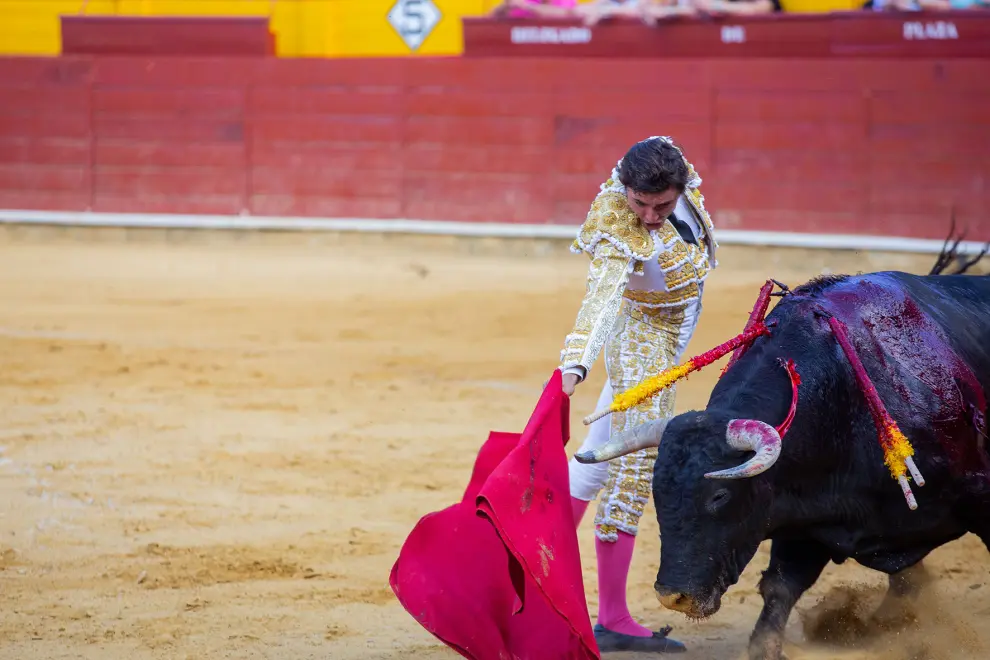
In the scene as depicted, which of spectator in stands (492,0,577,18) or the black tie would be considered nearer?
the black tie

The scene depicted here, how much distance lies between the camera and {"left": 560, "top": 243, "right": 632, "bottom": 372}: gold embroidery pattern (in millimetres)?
2420

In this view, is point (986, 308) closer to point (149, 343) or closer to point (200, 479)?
point (200, 479)

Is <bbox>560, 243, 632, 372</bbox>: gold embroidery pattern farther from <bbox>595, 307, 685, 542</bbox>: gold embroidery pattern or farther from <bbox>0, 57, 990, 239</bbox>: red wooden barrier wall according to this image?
<bbox>0, 57, 990, 239</bbox>: red wooden barrier wall

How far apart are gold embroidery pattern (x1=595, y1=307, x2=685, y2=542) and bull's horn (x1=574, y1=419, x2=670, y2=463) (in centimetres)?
33

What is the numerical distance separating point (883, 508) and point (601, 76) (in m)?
7.76

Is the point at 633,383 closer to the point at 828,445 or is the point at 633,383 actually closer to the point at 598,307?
the point at 598,307

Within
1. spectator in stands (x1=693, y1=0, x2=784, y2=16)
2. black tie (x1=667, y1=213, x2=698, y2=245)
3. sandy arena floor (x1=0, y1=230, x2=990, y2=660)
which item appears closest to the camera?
black tie (x1=667, y1=213, x2=698, y2=245)

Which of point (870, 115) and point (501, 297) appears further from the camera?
point (870, 115)

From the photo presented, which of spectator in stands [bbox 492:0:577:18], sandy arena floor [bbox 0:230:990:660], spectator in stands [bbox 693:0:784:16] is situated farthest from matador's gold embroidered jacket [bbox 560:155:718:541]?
spectator in stands [bbox 492:0:577:18]

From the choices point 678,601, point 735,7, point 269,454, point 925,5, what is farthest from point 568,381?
point 735,7

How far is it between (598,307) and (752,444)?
0.46 meters

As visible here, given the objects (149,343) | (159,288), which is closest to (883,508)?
(149,343)

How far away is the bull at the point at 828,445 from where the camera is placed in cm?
217

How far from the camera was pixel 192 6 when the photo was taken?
39.9 ft
